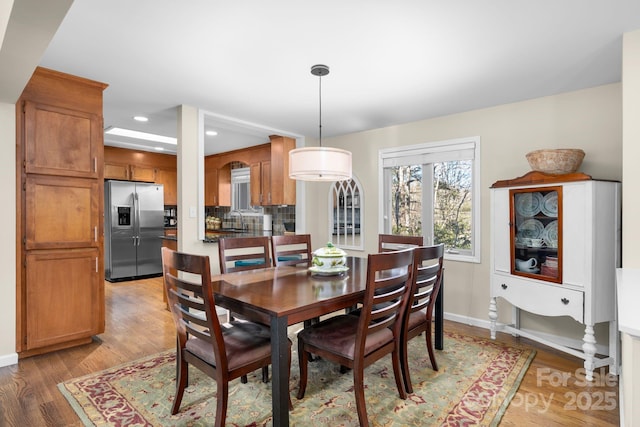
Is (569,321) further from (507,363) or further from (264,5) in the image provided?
(264,5)

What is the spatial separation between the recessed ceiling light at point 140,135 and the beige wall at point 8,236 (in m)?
1.98

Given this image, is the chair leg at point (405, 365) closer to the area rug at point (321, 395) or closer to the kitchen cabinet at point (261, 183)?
the area rug at point (321, 395)

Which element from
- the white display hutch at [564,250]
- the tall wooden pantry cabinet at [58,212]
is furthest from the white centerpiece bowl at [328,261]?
the tall wooden pantry cabinet at [58,212]

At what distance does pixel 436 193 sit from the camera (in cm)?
391

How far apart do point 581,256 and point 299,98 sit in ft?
8.62

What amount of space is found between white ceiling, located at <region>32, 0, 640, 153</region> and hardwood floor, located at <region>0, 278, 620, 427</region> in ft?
7.27

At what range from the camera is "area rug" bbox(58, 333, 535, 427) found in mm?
1900

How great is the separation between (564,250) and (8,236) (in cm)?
418

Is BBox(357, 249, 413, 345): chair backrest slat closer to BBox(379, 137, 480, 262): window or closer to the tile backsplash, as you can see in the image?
BBox(379, 137, 480, 262): window

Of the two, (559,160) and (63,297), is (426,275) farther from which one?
(63,297)

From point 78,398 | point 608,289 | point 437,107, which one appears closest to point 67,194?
point 78,398

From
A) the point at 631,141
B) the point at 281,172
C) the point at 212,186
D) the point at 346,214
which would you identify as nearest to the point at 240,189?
the point at 212,186

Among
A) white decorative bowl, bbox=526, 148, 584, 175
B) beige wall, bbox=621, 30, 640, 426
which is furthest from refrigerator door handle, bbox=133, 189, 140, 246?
beige wall, bbox=621, 30, 640, 426

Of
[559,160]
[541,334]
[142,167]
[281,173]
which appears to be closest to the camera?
[559,160]
